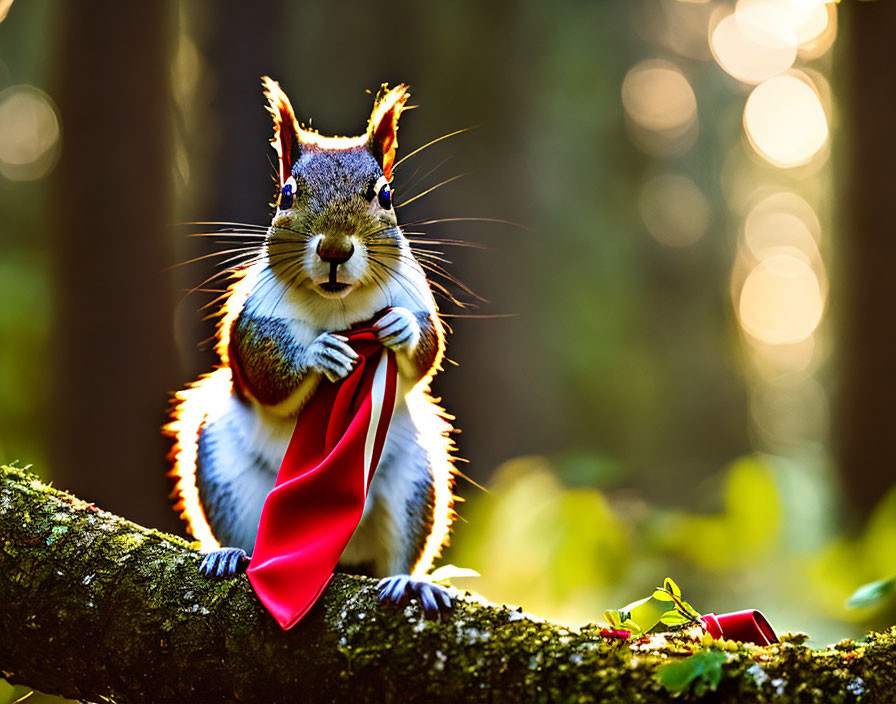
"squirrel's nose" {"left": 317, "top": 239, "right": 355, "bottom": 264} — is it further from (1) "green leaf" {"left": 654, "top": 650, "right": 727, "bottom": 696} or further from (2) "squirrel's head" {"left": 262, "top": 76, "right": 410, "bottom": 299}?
(1) "green leaf" {"left": 654, "top": 650, "right": 727, "bottom": 696}

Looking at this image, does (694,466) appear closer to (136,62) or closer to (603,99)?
(603,99)

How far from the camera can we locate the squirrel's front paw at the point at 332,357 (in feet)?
3.82

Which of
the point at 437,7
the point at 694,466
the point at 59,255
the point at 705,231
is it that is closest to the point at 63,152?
the point at 59,255

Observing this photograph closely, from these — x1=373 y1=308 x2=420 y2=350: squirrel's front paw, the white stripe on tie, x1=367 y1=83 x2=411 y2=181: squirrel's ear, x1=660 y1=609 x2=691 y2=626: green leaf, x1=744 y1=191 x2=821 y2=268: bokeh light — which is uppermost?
x1=744 y1=191 x2=821 y2=268: bokeh light

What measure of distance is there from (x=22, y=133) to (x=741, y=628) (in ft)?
18.5

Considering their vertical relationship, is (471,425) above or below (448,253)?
below

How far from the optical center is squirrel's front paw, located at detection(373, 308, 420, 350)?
117 centimetres

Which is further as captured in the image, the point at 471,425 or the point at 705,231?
the point at 705,231

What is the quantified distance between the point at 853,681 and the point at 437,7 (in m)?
4.65

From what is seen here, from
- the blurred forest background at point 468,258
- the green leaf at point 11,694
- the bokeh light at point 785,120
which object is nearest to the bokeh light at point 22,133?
the blurred forest background at point 468,258

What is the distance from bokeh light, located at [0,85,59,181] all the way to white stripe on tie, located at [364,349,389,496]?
4.81 m

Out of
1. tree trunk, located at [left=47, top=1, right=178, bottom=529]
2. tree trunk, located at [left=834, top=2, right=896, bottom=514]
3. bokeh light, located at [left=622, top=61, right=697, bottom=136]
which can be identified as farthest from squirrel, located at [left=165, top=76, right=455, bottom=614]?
bokeh light, located at [left=622, top=61, right=697, bottom=136]

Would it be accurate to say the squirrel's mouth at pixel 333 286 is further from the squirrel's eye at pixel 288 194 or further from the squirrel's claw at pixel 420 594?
the squirrel's claw at pixel 420 594

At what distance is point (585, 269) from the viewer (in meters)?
7.84
